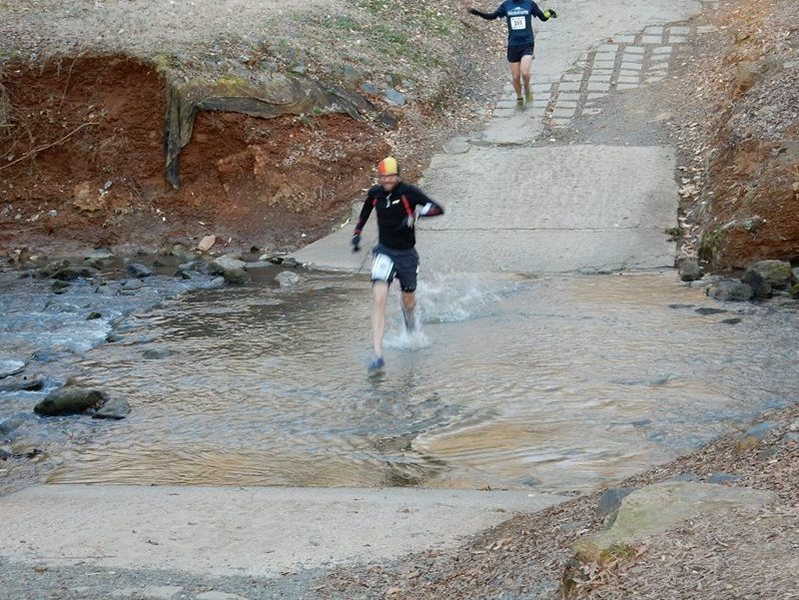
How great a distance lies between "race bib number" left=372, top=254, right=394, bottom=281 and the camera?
10.4 m

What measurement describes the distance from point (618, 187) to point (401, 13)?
624cm

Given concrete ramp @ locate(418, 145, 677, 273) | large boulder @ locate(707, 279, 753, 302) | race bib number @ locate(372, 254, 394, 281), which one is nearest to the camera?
race bib number @ locate(372, 254, 394, 281)

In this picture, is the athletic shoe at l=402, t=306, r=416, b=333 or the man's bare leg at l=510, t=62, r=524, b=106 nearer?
the athletic shoe at l=402, t=306, r=416, b=333

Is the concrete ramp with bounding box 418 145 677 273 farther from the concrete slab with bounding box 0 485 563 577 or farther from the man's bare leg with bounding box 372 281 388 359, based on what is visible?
the concrete slab with bounding box 0 485 563 577

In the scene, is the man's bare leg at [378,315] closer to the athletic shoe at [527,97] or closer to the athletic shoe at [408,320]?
the athletic shoe at [408,320]

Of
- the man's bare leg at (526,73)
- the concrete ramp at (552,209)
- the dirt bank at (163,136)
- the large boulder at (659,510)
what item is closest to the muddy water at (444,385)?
the concrete ramp at (552,209)

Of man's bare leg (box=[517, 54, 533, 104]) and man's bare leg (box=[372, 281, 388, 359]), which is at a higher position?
man's bare leg (box=[517, 54, 533, 104])

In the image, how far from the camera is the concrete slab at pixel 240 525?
6.29 meters

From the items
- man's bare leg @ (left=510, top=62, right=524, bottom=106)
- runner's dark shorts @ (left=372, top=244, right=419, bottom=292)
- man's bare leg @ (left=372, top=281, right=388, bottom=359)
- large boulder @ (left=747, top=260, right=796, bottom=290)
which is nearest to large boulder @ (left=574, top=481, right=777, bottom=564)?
man's bare leg @ (left=372, top=281, right=388, bottom=359)

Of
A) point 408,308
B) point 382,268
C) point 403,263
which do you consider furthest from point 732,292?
point 382,268

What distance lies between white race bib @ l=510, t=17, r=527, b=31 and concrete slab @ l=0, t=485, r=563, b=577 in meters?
10.8

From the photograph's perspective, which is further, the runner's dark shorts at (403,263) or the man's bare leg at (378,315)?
the runner's dark shorts at (403,263)

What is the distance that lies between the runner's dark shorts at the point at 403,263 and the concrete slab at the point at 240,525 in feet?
11.3

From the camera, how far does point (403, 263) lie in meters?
10.5
